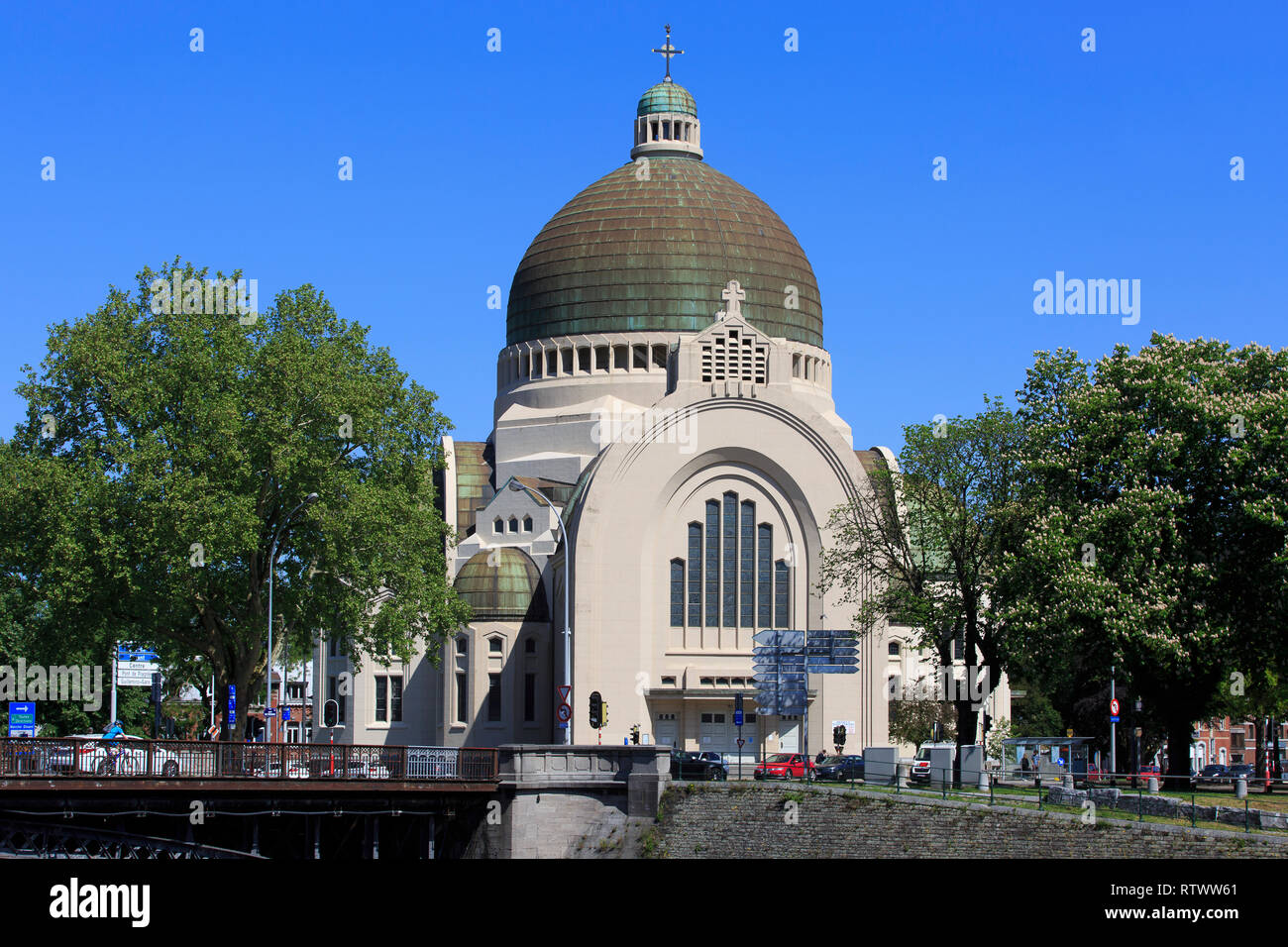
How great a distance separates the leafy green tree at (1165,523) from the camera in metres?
45.9

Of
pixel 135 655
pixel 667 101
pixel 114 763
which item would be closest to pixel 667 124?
pixel 667 101

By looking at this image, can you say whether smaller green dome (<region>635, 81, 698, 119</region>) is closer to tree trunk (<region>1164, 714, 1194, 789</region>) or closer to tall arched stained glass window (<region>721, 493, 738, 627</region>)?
tall arched stained glass window (<region>721, 493, 738, 627</region>)

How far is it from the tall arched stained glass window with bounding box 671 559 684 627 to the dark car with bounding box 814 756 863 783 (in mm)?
12085

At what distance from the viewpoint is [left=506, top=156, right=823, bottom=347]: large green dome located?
76.8m

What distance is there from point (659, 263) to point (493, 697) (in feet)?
65.5

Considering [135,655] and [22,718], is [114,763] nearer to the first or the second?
[22,718]

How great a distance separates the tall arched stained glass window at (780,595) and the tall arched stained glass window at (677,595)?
11.3 ft

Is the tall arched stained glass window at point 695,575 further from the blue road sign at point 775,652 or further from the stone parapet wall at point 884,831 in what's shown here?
the stone parapet wall at point 884,831

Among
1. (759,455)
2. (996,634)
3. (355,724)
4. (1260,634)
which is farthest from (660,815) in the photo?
(355,724)

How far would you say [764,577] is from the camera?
221 ft

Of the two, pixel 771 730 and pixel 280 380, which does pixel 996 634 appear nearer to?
pixel 771 730
